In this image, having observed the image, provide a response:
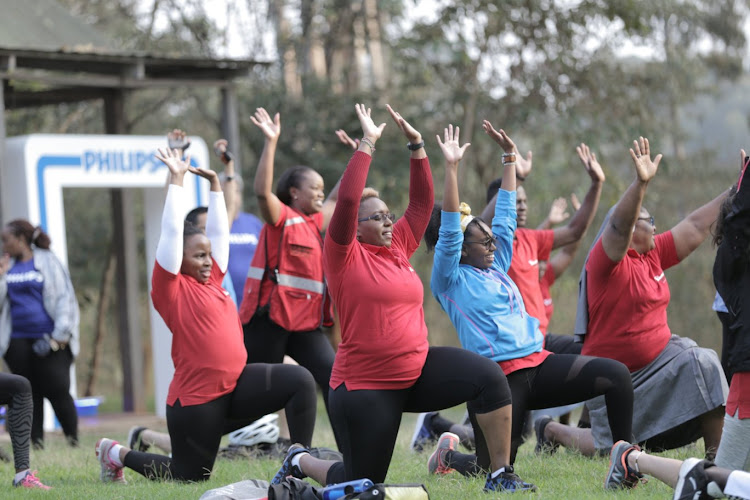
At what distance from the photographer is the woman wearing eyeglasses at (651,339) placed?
269 inches

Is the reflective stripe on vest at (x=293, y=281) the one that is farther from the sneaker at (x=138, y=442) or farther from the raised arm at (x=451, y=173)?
the raised arm at (x=451, y=173)

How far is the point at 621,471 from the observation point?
5.69 meters

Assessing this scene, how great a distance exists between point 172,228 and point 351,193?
60.0 inches

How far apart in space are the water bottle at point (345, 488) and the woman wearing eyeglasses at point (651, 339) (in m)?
2.37

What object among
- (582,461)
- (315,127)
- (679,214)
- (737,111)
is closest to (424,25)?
(315,127)

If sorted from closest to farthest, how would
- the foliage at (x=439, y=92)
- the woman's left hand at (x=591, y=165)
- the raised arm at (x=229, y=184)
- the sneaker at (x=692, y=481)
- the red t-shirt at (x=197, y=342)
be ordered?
1. the sneaker at (x=692, y=481)
2. the red t-shirt at (x=197, y=342)
3. the woman's left hand at (x=591, y=165)
4. the raised arm at (x=229, y=184)
5. the foliage at (x=439, y=92)

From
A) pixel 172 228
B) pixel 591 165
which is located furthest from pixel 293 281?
pixel 591 165

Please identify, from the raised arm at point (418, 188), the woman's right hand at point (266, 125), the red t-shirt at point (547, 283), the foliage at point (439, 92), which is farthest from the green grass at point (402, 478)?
the foliage at point (439, 92)

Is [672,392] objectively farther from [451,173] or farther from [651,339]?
[451,173]

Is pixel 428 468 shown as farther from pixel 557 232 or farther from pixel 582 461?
pixel 557 232

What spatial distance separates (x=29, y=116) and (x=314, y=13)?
533cm

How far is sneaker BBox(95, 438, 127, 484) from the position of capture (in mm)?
7043

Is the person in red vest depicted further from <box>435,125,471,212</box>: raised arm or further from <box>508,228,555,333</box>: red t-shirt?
<box>435,125,471,212</box>: raised arm

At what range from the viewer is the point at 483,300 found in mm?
6188
